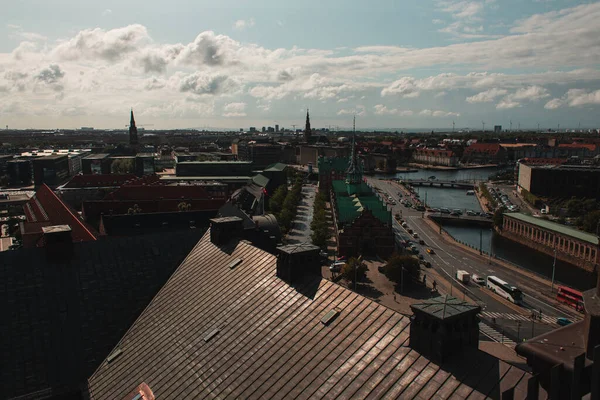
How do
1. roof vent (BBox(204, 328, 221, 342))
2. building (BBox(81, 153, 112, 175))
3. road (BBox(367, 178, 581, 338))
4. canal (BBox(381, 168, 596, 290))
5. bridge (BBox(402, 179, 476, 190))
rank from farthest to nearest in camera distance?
building (BBox(81, 153, 112, 175))
bridge (BBox(402, 179, 476, 190))
canal (BBox(381, 168, 596, 290))
road (BBox(367, 178, 581, 338))
roof vent (BBox(204, 328, 221, 342))

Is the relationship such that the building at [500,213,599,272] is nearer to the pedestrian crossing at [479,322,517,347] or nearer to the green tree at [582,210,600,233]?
the green tree at [582,210,600,233]

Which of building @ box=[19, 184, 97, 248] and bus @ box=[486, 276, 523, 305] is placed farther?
bus @ box=[486, 276, 523, 305]

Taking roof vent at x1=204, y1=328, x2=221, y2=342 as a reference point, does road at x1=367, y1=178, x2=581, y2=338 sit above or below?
below

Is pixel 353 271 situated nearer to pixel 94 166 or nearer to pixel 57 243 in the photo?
pixel 57 243

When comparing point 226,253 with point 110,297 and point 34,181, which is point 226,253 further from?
point 34,181

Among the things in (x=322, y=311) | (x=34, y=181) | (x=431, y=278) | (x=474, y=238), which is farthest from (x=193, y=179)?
(x=322, y=311)

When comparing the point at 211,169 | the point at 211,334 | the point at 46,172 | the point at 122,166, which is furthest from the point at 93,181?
the point at 211,334

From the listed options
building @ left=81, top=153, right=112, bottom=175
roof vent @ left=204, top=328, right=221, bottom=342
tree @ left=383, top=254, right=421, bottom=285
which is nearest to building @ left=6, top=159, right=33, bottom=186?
building @ left=81, top=153, right=112, bottom=175

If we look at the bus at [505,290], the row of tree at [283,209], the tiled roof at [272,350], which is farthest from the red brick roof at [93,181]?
the tiled roof at [272,350]
